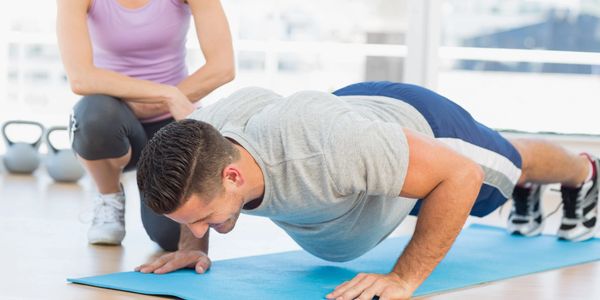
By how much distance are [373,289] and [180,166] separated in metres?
0.46

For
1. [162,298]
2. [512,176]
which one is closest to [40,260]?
[162,298]

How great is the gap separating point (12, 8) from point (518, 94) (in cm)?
276

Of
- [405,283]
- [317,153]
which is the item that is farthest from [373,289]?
[317,153]

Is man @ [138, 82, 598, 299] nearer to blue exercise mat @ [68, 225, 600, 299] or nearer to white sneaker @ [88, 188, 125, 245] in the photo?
blue exercise mat @ [68, 225, 600, 299]

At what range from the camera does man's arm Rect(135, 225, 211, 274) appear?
2.05 m

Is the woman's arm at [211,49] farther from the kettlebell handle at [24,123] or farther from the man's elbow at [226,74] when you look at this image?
the kettlebell handle at [24,123]

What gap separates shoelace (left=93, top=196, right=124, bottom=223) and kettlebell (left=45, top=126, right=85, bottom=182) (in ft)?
5.65

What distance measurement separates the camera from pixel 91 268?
2.15 m

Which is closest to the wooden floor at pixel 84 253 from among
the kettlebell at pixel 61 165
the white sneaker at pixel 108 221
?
the white sneaker at pixel 108 221

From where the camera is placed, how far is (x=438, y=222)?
1799 millimetres

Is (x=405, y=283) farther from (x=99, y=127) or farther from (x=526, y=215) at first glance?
(x=526, y=215)

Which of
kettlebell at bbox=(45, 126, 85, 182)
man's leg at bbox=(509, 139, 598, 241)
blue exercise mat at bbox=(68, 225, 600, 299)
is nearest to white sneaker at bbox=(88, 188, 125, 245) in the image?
blue exercise mat at bbox=(68, 225, 600, 299)

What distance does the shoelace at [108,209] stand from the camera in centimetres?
250

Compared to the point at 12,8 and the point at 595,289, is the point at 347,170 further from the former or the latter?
the point at 12,8
